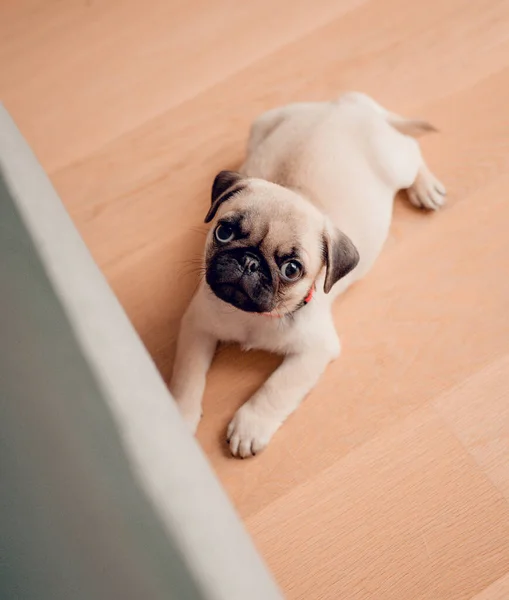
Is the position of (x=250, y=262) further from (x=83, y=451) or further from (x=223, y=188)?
(x=83, y=451)

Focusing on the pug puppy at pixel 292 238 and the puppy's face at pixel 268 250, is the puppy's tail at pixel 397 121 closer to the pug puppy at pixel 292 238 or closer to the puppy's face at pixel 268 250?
the pug puppy at pixel 292 238

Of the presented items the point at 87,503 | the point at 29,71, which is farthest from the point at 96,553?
the point at 29,71

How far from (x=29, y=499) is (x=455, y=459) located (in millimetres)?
1167

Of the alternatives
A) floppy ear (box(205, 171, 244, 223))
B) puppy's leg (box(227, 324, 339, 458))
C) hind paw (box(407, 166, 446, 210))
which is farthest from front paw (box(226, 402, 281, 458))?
hind paw (box(407, 166, 446, 210))

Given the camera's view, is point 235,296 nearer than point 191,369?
Yes

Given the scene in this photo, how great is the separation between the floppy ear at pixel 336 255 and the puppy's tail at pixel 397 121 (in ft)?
2.10

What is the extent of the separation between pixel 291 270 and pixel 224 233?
197 mm

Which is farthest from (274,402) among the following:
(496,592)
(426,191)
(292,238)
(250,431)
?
(426,191)

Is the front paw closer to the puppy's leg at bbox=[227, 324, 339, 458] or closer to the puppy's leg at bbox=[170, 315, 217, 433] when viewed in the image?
the puppy's leg at bbox=[227, 324, 339, 458]

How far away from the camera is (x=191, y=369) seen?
1724mm

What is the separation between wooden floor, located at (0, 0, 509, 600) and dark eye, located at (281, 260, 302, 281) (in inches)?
18.4

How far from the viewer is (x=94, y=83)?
96.7 inches

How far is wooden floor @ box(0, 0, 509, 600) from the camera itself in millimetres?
1610

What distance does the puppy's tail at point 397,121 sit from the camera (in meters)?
1.92
